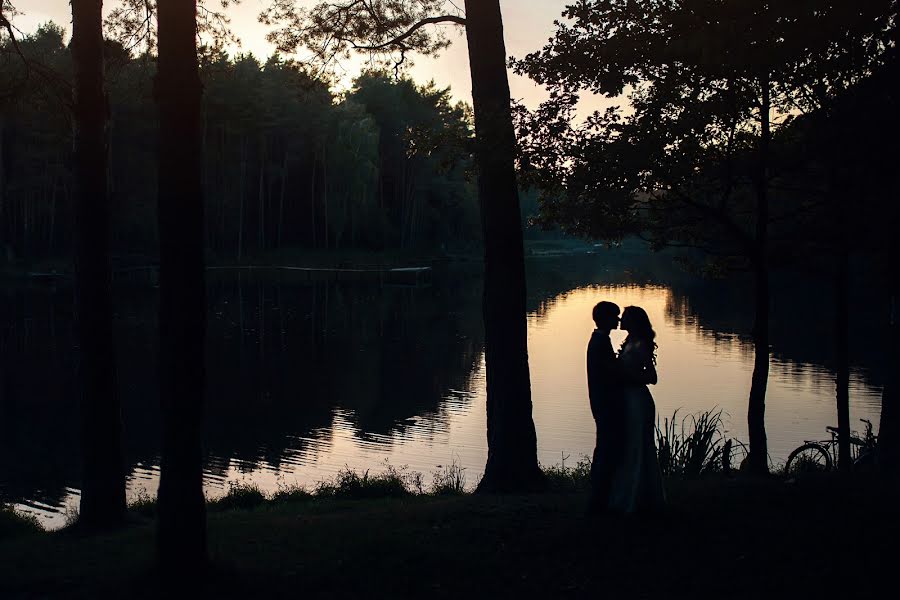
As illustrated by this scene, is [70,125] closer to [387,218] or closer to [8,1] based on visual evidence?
[8,1]

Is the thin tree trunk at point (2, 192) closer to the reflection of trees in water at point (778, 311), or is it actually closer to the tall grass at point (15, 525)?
the reflection of trees in water at point (778, 311)

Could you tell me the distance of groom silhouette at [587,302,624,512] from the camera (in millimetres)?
7598

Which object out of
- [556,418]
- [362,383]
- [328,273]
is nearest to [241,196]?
[328,273]

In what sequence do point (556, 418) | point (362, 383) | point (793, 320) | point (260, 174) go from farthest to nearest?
point (260, 174), point (793, 320), point (362, 383), point (556, 418)

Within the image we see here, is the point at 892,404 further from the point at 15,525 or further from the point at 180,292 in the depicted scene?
the point at 15,525

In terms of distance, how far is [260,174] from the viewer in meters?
72.2

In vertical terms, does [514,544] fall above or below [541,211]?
below

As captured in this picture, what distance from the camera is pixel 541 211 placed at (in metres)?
13.3

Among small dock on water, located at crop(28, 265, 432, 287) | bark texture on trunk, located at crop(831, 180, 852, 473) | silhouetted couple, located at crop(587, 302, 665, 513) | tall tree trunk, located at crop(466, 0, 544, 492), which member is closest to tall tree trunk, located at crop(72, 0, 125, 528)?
tall tree trunk, located at crop(466, 0, 544, 492)

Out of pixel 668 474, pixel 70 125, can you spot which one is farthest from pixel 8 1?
pixel 668 474

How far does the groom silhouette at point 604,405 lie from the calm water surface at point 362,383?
8.72 metres

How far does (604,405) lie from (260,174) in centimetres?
6696

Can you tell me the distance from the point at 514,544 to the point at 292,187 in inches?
2800

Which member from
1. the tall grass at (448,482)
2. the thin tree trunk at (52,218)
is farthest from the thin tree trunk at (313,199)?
the tall grass at (448,482)
